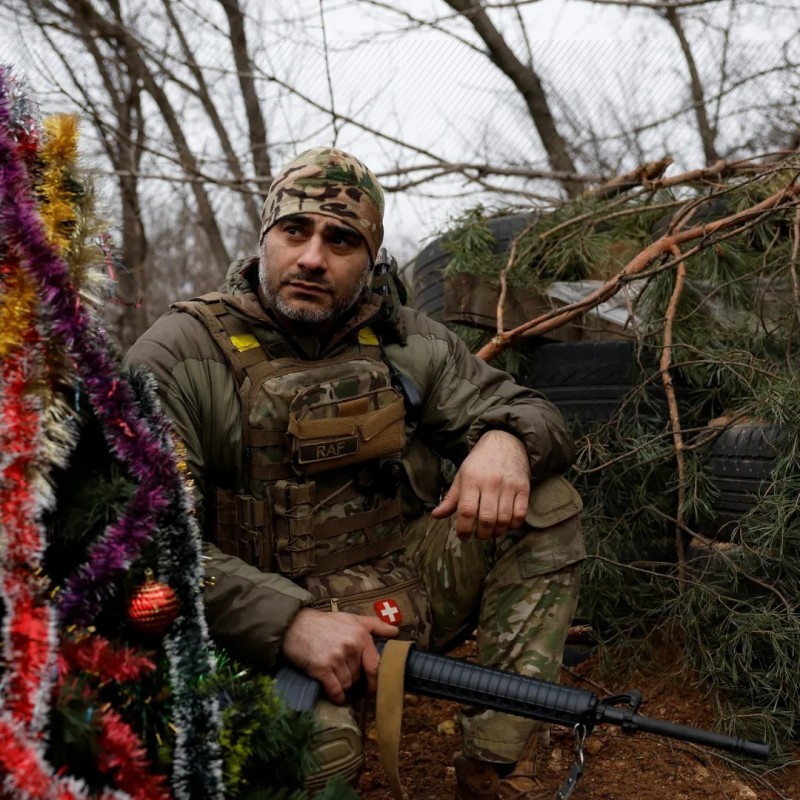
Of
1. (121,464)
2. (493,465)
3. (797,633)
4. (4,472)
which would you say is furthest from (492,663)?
(4,472)

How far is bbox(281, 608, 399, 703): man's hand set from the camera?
187cm

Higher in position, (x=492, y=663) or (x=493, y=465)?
(x=493, y=465)

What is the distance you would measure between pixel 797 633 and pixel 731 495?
0.50 metres

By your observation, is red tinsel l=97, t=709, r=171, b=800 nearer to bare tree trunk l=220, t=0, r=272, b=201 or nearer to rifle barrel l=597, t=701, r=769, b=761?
rifle barrel l=597, t=701, r=769, b=761

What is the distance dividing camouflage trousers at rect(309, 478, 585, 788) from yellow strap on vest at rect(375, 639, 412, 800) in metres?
0.45

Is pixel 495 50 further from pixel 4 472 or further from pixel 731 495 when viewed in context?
pixel 4 472

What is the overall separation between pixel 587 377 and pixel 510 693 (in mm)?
1677

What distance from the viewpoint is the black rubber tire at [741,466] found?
282cm

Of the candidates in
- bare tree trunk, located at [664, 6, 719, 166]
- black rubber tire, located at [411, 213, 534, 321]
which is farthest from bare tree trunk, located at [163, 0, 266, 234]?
black rubber tire, located at [411, 213, 534, 321]

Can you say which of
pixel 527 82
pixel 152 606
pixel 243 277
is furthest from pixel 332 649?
pixel 527 82

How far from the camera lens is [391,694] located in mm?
1876

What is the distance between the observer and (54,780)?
1252 millimetres

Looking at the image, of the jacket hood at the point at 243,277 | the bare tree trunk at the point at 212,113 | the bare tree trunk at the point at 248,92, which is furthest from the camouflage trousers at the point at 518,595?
the bare tree trunk at the point at 212,113

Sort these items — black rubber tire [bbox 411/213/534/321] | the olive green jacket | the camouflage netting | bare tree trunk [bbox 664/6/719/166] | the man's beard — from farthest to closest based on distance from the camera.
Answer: bare tree trunk [bbox 664/6/719/166] < black rubber tire [bbox 411/213/534/321] < the camouflage netting < the man's beard < the olive green jacket
